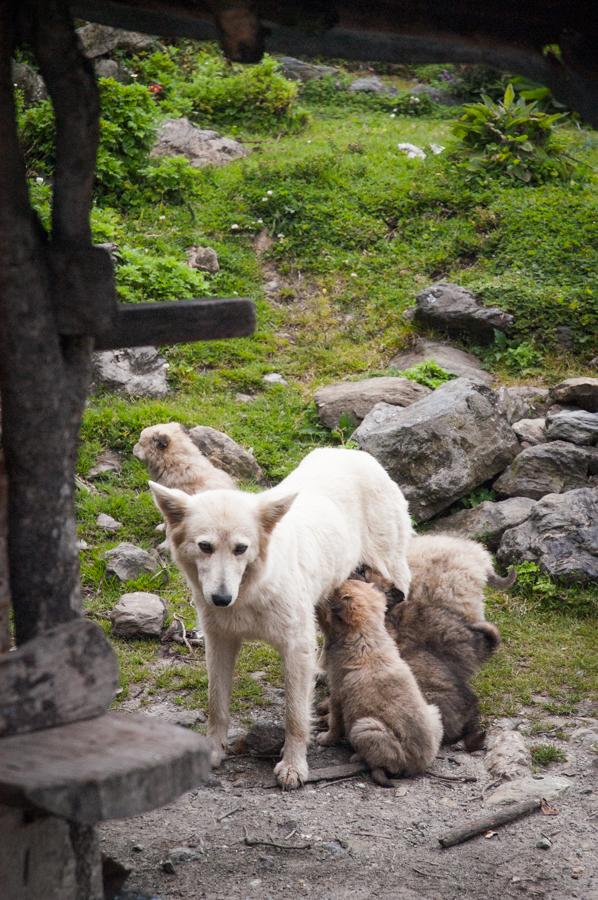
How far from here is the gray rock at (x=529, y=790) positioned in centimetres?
605

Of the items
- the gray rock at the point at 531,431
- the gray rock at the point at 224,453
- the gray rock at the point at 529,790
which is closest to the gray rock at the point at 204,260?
the gray rock at the point at 224,453

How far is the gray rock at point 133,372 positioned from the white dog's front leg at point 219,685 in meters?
5.36

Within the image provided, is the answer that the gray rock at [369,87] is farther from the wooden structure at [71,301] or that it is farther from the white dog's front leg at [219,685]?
the wooden structure at [71,301]

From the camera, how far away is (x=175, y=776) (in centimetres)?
331

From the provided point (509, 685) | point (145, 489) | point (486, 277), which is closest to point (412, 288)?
point (486, 277)

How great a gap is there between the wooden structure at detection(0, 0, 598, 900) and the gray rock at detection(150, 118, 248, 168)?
12764 mm

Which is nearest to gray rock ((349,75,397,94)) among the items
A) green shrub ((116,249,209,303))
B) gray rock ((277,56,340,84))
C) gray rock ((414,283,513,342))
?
gray rock ((277,56,340,84))

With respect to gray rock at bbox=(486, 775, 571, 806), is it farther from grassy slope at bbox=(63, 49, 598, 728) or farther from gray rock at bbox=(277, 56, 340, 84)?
gray rock at bbox=(277, 56, 340, 84)

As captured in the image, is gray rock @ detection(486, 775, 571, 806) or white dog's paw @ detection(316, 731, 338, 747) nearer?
gray rock @ detection(486, 775, 571, 806)

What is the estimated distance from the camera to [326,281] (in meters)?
14.3

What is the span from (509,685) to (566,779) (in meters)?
1.36

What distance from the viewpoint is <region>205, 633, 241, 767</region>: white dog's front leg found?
6.69m

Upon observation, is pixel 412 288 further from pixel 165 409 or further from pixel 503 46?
pixel 503 46

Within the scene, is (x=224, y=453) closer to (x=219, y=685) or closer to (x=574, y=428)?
(x=574, y=428)
